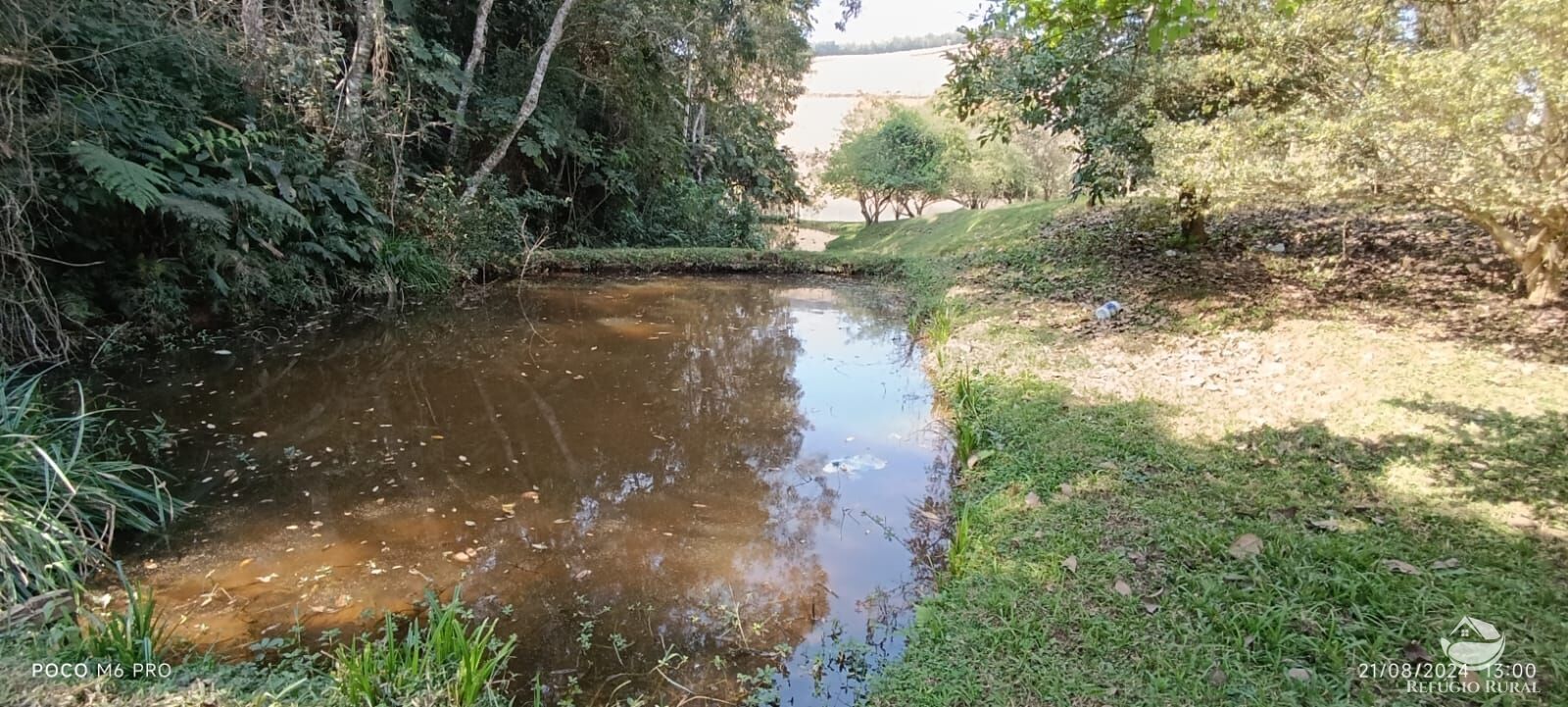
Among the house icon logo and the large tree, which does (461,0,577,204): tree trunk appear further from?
the house icon logo

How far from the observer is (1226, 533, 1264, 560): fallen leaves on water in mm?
2900

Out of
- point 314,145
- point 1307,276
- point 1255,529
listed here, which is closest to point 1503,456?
point 1255,529

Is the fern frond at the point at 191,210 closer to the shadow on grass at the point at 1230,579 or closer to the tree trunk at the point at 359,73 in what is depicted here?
the tree trunk at the point at 359,73

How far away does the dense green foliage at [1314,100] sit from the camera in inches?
149

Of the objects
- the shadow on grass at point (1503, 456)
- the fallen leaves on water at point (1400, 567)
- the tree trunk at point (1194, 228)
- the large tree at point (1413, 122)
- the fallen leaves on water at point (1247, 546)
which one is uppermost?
the large tree at point (1413, 122)

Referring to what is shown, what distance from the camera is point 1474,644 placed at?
2.30 m

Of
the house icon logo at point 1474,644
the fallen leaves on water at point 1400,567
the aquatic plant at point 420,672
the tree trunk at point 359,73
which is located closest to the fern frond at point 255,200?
the tree trunk at point 359,73

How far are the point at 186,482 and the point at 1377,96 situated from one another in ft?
22.7

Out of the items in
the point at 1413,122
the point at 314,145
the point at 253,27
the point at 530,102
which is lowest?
the point at 1413,122

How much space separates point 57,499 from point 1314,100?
755 centimetres

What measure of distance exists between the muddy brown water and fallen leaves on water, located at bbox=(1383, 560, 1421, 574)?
5.58 feet

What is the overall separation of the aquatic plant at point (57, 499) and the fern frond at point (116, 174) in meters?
1.63

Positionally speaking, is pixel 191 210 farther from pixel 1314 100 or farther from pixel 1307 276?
pixel 1307 276

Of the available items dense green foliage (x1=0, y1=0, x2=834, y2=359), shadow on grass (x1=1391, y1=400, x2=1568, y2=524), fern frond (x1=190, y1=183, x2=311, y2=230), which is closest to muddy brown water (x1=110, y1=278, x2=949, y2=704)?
dense green foliage (x1=0, y1=0, x2=834, y2=359)
